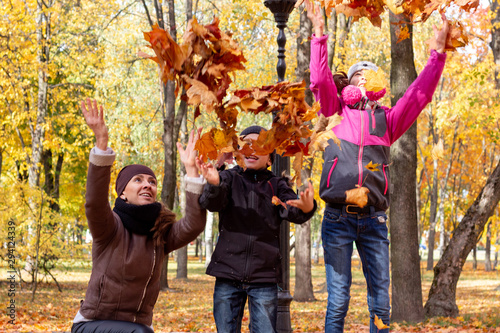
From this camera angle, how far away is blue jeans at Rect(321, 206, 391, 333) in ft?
13.6

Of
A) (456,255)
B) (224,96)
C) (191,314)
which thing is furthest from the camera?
(191,314)

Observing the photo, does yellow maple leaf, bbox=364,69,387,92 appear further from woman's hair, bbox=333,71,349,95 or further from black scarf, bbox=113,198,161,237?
black scarf, bbox=113,198,161,237

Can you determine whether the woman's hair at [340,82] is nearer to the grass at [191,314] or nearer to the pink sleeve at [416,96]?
the pink sleeve at [416,96]

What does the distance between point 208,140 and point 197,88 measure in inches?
18.3

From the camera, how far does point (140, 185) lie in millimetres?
3891

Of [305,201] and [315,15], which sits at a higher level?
[315,15]

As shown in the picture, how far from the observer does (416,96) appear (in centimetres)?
428

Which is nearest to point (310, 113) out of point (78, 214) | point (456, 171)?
point (456, 171)

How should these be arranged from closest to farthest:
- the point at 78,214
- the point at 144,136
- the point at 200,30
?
1. the point at 200,30
2. the point at 144,136
3. the point at 78,214

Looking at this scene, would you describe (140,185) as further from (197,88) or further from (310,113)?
(310,113)

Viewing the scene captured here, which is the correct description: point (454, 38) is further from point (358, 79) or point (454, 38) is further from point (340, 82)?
point (340, 82)

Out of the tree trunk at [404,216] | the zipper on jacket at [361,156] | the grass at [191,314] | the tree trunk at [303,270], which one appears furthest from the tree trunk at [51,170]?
the zipper on jacket at [361,156]

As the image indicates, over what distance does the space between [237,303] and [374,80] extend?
1907mm

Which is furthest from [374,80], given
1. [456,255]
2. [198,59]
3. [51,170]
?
[51,170]
